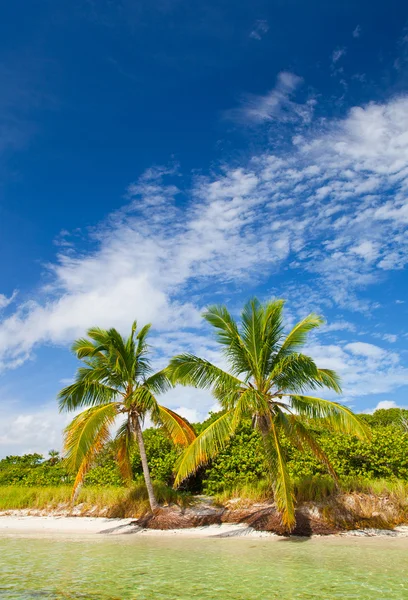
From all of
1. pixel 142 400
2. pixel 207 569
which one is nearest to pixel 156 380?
pixel 142 400

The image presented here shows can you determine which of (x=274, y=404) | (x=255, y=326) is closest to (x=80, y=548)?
(x=274, y=404)

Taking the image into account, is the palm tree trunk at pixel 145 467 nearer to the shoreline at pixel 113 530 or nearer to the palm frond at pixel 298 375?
the shoreline at pixel 113 530

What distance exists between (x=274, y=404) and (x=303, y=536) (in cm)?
390

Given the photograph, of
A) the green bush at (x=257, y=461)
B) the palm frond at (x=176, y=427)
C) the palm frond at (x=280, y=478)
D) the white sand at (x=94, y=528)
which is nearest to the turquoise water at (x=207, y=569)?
the palm frond at (x=280, y=478)

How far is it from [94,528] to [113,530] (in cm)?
97

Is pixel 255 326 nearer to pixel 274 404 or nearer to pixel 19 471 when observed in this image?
pixel 274 404

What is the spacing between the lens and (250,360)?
1368 cm

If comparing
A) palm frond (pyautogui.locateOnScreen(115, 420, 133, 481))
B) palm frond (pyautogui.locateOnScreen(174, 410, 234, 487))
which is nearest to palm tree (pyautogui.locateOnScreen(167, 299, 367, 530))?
palm frond (pyautogui.locateOnScreen(174, 410, 234, 487))

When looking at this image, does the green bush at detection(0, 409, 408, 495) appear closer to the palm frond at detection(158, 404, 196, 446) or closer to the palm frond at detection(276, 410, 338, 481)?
the palm frond at detection(276, 410, 338, 481)

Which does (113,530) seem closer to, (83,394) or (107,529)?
(107,529)

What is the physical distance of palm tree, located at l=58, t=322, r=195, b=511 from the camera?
48.7 ft

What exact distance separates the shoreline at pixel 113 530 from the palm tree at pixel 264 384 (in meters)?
1.79

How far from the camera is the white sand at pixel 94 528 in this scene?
14.0 m

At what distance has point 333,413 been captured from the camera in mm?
12836
